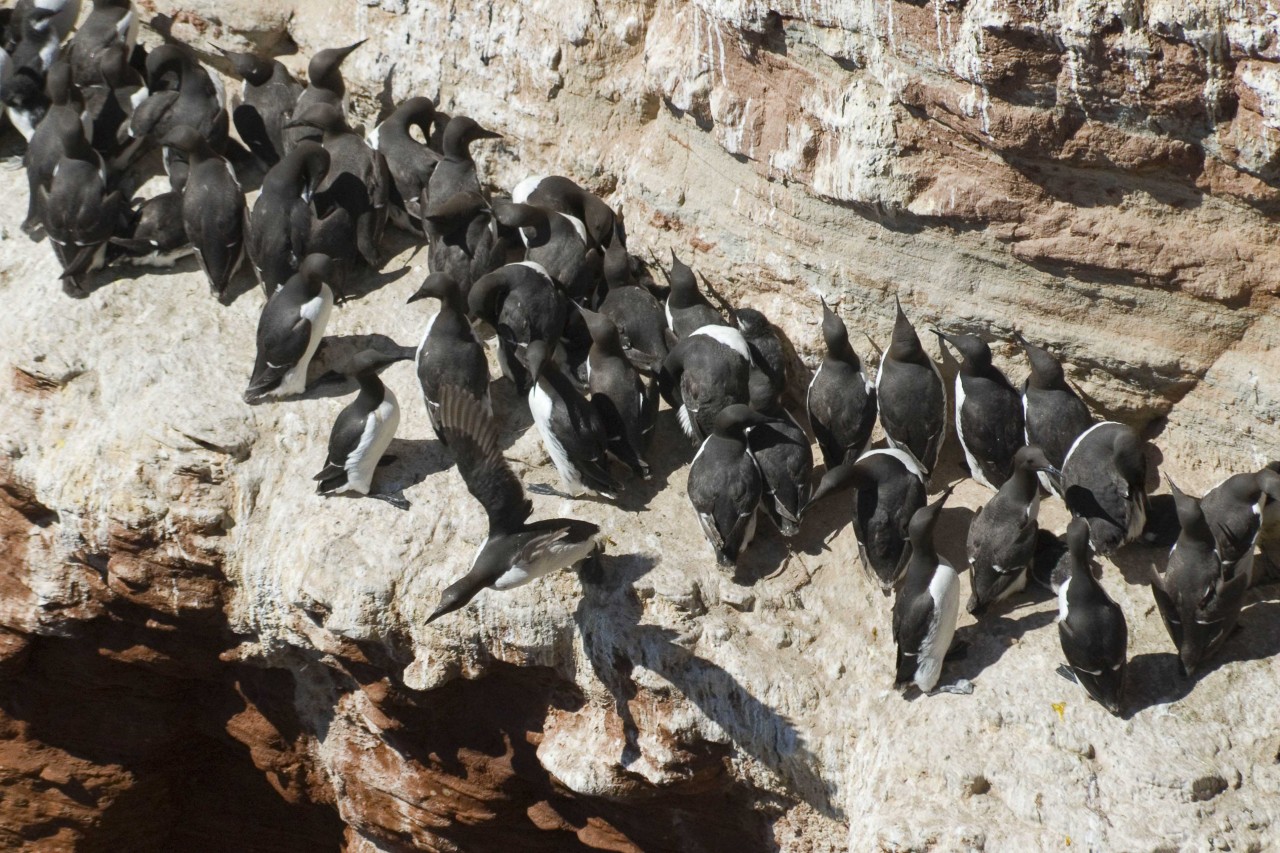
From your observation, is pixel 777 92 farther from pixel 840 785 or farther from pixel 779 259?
pixel 840 785

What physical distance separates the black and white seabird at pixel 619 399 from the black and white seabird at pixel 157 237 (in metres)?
2.97

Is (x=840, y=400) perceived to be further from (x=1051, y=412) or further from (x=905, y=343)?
(x=1051, y=412)

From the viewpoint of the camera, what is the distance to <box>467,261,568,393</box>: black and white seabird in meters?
7.08

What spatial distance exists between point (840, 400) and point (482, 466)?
6.00ft

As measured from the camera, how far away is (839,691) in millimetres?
6016

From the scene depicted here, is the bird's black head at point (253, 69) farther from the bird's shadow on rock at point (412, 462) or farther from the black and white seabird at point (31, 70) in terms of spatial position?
the bird's shadow on rock at point (412, 462)

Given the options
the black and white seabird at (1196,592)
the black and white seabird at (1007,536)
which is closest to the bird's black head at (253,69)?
the black and white seabird at (1007,536)

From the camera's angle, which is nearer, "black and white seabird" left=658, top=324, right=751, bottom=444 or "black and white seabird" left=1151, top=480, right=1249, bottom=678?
"black and white seabird" left=1151, top=480, right=1249, bottom=678

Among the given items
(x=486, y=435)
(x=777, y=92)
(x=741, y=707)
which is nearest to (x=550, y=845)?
(x=741, y=707)

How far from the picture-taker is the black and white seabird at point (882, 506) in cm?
616

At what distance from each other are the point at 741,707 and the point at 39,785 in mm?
5203

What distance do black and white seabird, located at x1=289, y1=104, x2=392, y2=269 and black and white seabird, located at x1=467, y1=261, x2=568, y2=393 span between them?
115 cm

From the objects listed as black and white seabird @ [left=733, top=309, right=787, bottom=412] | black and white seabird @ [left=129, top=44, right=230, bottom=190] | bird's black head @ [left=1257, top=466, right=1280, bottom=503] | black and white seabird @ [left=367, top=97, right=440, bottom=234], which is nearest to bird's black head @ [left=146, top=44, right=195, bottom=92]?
black and white seabird @ [left=129, top=44, right=230, bottom=190]

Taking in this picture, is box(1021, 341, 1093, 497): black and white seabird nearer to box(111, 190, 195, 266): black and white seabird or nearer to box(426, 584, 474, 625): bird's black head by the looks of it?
box(426, 584, 474, 625): bird's black head
